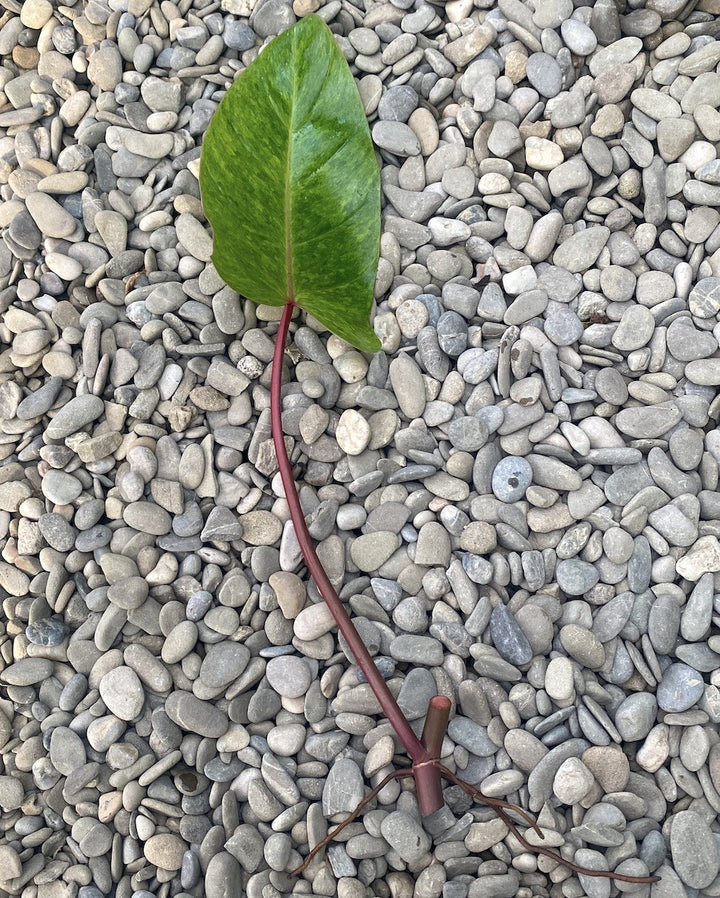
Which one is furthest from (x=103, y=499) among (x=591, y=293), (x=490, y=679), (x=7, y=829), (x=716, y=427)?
(x=716, y=427)

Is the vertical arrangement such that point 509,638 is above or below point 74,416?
below

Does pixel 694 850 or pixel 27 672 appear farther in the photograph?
pixel 27 672

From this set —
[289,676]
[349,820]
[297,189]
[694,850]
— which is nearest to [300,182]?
[297,189]

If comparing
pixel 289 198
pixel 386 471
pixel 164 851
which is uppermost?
pixel 289 198

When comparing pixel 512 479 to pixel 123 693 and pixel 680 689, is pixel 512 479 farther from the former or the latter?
pixel 123 693

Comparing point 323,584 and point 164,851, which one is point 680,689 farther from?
point 164,851

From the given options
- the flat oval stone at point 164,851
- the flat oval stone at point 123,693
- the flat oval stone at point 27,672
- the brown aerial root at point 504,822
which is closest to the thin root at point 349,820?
the brown aerial root at point 504,822

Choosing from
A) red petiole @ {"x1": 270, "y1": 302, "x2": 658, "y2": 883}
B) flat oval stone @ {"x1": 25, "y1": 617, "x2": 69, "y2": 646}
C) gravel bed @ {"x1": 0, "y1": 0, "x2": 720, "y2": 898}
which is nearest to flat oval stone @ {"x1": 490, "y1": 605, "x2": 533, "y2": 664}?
gravel bed @ {"x1": 0, "y1": 0, "x2": 720, "y2": 898}
